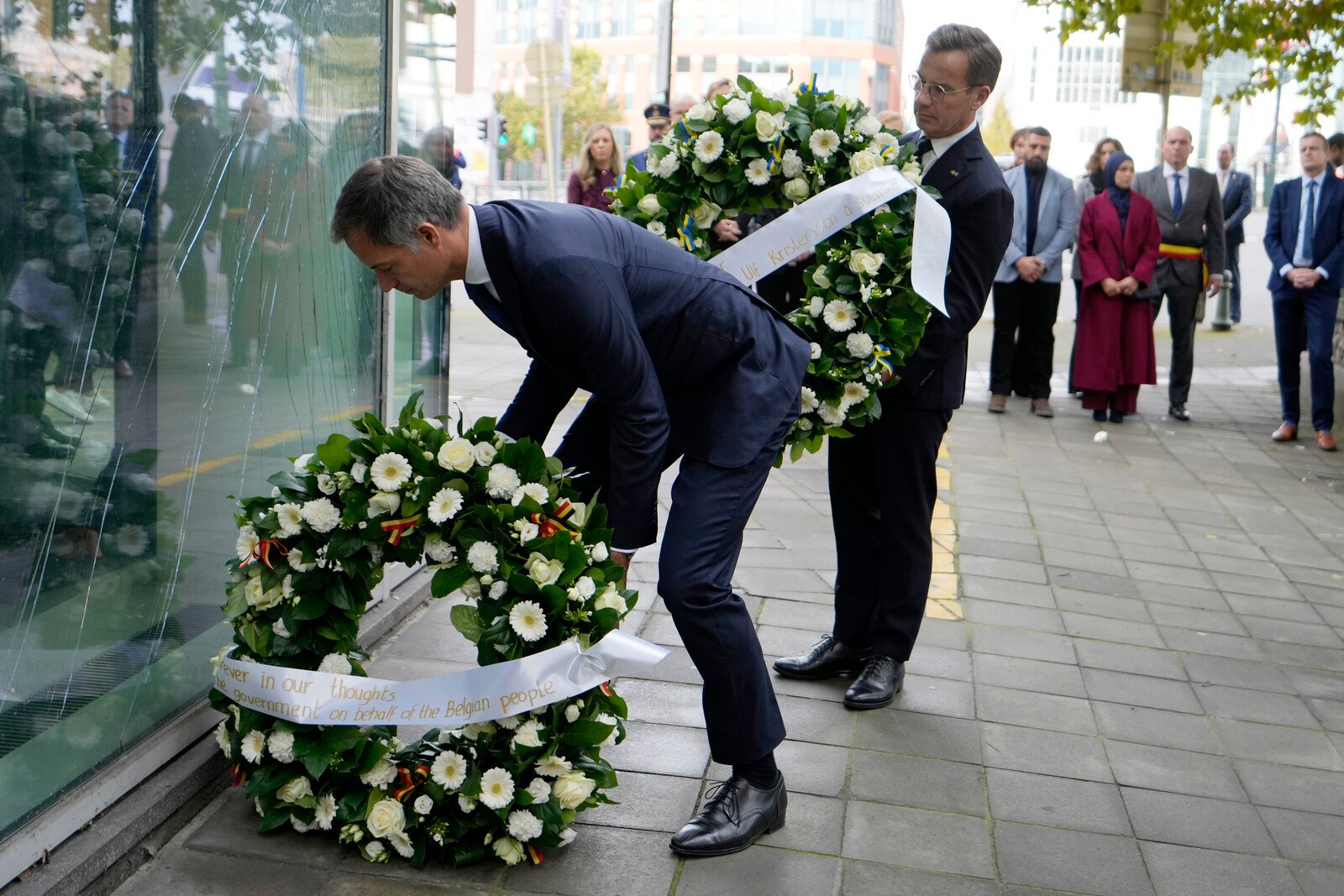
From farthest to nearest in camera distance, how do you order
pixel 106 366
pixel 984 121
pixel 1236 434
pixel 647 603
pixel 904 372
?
pixel 984 121 → pixel 1236 434 → pixel 647 603 → pixel 904 372 → pixel 106 366

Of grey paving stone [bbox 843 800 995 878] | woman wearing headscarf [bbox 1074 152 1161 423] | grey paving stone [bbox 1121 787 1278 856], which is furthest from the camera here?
woman wearing headscarf [bbox 1074 152 1161 423]

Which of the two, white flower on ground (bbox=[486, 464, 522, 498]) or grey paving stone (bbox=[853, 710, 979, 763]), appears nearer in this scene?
white flower on ground (bbox=[486, 464, 522, 498])

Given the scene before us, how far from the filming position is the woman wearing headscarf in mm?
10477

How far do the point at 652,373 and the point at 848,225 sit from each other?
1.42m

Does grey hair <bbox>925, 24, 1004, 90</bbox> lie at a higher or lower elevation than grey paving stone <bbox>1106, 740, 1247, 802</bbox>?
higher

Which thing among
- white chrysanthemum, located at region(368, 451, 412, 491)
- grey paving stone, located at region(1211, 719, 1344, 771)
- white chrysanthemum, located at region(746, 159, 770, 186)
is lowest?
grey paving stone, located at region(1211, 719, 1344, 771)

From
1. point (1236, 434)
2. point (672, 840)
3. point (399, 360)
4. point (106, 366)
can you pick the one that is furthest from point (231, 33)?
point (1236, 434)

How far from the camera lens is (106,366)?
321cm

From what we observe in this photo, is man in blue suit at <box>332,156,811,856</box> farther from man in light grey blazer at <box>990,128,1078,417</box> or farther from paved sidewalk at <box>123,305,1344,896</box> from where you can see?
man in light grey blazer at <box>990,128,1078,417</box>

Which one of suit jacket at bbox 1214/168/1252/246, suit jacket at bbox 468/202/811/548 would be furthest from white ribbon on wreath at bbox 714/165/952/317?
suit jacket at bbox 1214/168/1252/246

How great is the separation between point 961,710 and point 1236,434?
697 cm

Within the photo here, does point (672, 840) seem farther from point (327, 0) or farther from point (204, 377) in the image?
point (327, 0)

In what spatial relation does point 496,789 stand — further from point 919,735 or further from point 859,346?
point 859,346

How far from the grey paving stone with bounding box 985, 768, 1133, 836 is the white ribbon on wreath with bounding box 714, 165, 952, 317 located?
4.55ft
